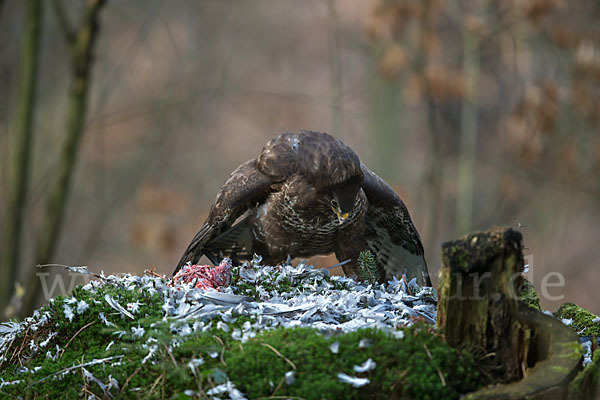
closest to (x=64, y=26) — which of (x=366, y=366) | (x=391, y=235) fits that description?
(x=391, y=235)

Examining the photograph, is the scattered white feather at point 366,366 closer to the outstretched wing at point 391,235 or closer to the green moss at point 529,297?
the green moss at point 529,297

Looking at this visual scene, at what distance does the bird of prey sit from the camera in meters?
4.26

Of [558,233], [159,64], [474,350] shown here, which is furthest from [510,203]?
[474,350]

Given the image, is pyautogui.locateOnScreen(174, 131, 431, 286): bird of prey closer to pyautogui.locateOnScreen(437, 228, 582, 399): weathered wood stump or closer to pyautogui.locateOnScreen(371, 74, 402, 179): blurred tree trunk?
pyautogui.locateOnScreen(437, 228, 582, 399): weathered wood stump

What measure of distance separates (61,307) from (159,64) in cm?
833

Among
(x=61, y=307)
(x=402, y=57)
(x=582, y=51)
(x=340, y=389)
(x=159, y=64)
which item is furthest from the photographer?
(x=159, y=64)

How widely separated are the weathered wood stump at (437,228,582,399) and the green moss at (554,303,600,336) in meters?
0.75

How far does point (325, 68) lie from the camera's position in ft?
50.6

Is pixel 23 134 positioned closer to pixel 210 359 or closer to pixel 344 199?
pixel 344 199

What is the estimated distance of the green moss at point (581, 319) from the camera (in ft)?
9.92

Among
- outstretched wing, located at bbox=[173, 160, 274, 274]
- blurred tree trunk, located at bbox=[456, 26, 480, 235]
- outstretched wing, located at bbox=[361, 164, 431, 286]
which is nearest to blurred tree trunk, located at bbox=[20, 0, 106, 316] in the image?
outstretched wing, located at bbox=[173, 160, 274, 274]

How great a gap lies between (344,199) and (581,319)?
160 cm

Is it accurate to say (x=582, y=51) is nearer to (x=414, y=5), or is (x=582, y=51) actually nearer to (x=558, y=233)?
(x=414, y=5)

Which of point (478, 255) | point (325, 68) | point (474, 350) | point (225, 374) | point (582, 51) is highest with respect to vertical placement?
point (325, 68)
